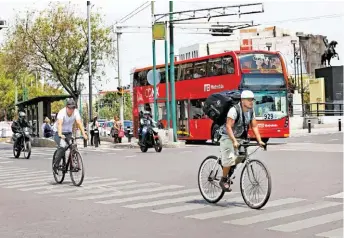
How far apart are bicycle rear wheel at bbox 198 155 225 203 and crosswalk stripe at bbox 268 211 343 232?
169 cm

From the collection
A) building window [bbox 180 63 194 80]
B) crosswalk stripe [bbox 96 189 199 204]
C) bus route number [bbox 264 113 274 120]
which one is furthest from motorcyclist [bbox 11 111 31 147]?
crosswalk stripe [bbox 96 189 199 204]

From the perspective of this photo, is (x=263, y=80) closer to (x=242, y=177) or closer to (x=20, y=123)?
(x=20, y=123)

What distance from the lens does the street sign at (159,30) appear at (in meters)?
27.2

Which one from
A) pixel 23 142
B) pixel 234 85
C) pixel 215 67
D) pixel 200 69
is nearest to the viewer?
pixel 23 142

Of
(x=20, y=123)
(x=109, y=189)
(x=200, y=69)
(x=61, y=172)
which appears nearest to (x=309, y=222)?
(x=109, y=189)

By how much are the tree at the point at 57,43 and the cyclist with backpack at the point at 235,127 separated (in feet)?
105

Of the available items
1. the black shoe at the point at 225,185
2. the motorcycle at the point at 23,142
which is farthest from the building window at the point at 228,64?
the black shoe at the point at 225,185

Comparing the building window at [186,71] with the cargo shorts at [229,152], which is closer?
the cargo shorts at [229,152]

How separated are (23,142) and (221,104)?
14117 mm

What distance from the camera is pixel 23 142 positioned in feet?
70.9

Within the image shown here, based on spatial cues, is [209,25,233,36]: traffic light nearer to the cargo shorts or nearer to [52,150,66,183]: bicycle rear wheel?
[52,150,66,183]: bicycle rear wheel

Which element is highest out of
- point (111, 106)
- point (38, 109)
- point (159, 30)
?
point (111, 106)

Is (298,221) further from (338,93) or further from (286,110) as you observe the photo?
(338,93)

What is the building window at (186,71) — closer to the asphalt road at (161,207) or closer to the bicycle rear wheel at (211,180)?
the asphalt road at (161,207)
